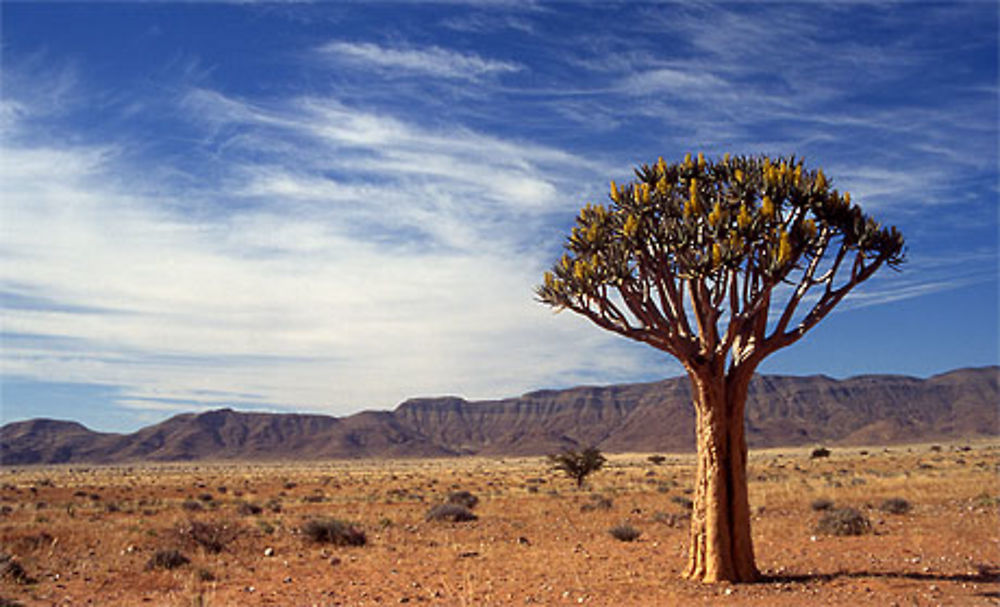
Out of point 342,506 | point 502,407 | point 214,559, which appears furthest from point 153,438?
point 214,559

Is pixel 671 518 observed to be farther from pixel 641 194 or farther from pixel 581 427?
pixel 581 427

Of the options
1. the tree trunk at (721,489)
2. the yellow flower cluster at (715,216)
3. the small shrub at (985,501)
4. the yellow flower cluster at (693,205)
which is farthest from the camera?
the small shrub at (985,501)

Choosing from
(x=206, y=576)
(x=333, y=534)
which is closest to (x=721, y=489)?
(x=206, y=576)

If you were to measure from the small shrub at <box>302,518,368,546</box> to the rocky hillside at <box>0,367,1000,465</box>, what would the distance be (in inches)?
4867

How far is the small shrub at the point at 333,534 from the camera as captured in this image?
1831cm

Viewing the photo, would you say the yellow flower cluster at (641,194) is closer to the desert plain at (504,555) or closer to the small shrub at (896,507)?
the desert plain at (504,555)

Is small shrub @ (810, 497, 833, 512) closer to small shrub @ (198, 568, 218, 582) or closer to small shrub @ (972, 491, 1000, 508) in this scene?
small shrub @ (972, 491, 1000, 508)

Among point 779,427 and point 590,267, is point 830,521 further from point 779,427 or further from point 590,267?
point 779,427

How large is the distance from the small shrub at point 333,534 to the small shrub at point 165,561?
396 centimetres

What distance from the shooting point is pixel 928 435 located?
128500 mm

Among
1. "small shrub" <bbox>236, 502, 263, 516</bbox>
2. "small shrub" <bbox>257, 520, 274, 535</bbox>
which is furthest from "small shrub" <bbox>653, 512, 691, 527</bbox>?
"small shrub" <bbox>236, 502, 263, 516</bbox>

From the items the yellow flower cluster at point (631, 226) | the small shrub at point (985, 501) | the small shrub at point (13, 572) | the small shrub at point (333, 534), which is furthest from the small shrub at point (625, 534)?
the small shrub at point (13, 572)

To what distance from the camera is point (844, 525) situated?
57.1ft

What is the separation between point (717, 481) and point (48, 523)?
67.6 ft
